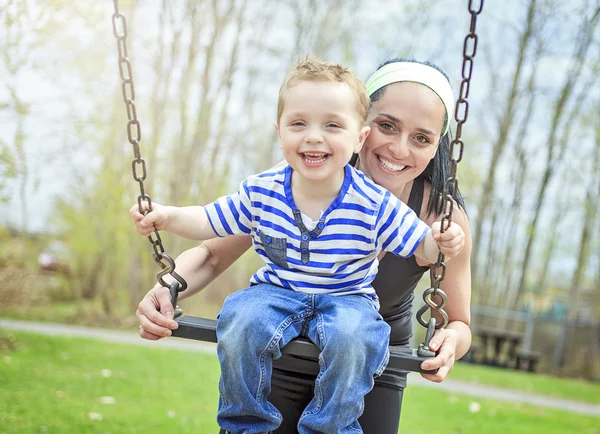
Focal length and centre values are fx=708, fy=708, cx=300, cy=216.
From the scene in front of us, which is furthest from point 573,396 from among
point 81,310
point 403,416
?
point 81,310

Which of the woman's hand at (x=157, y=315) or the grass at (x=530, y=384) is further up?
the woman's hand at (x=157, y=315)

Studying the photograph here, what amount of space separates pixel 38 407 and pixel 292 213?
4335 mm

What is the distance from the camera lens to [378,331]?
2023 millimetres

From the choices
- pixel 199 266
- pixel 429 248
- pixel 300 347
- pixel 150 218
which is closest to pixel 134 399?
pixel 199 266

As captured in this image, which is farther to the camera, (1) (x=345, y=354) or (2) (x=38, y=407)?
(2) (x=38, y=407)

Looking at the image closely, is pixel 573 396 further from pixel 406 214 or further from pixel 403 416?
pixel 406 214

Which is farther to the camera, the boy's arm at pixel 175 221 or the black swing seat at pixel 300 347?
the boy's arm at pixel 175 221

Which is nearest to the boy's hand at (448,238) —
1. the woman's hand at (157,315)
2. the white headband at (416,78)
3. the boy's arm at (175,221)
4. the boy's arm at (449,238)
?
the boy's arm at (449,238)

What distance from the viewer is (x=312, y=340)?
6.64 feet

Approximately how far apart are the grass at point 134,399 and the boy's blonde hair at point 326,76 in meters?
3.78

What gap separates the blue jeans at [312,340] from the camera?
1.92m

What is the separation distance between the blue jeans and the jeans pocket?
0.11 m

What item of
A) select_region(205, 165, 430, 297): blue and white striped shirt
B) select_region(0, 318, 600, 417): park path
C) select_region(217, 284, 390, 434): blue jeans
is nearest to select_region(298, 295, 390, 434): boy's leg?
select_region(217, 284, 390, 434): blue jeans

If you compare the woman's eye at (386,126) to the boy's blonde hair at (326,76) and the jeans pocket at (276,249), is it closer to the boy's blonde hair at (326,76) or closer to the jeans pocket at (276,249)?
the boy's blonde hair at (326,76)
